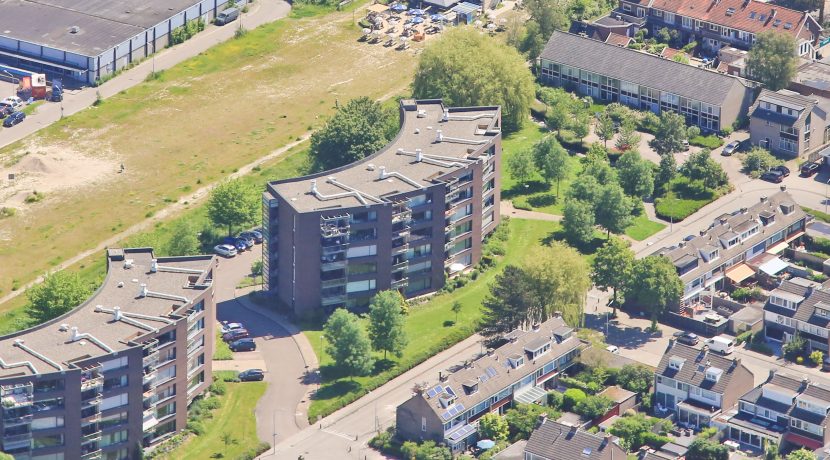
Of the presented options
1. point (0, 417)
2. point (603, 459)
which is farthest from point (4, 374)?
point (603, 459)

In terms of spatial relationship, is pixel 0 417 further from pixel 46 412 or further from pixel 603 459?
pixel 603 459

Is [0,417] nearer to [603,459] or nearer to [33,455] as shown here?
[33,455]

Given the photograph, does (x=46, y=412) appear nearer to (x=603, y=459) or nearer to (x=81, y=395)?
(x=81, y=395)

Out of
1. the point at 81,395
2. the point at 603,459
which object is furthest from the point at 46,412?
the point at 603,459

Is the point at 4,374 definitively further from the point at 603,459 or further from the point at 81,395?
the point at 603,459

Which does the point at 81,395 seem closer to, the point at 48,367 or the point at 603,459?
the point at 48,367

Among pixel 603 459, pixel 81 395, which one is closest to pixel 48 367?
pixel 81 395
